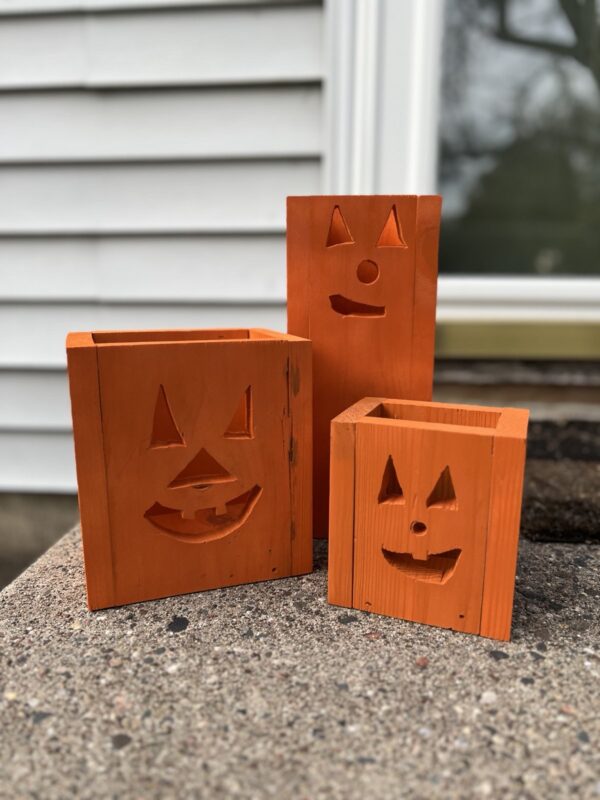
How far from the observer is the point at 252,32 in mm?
1560

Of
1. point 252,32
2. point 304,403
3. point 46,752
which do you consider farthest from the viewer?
point 252,32

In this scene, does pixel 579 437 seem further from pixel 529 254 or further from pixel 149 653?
pixel 149 653

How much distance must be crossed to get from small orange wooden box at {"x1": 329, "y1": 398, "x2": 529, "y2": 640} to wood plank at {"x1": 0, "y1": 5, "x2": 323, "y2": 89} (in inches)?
42.4

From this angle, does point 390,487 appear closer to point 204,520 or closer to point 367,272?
point 204,520

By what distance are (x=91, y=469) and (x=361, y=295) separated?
1.73 feet

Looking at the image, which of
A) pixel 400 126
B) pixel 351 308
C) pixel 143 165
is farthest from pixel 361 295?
pixel 143 165

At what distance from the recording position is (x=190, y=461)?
3.15ft

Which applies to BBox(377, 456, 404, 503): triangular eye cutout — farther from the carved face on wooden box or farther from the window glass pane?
the window glass pane

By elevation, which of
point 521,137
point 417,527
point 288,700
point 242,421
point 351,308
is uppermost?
point 521,137

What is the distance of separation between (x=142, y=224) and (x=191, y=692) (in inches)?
50.1

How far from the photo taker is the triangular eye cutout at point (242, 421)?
98 centimetres

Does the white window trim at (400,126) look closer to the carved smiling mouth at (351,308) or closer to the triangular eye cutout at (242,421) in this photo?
the carved smiling mouth at (351,308)

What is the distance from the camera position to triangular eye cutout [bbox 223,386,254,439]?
0.98 m

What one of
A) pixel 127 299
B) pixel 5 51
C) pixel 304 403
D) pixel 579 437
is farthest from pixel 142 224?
pixel 579 437
